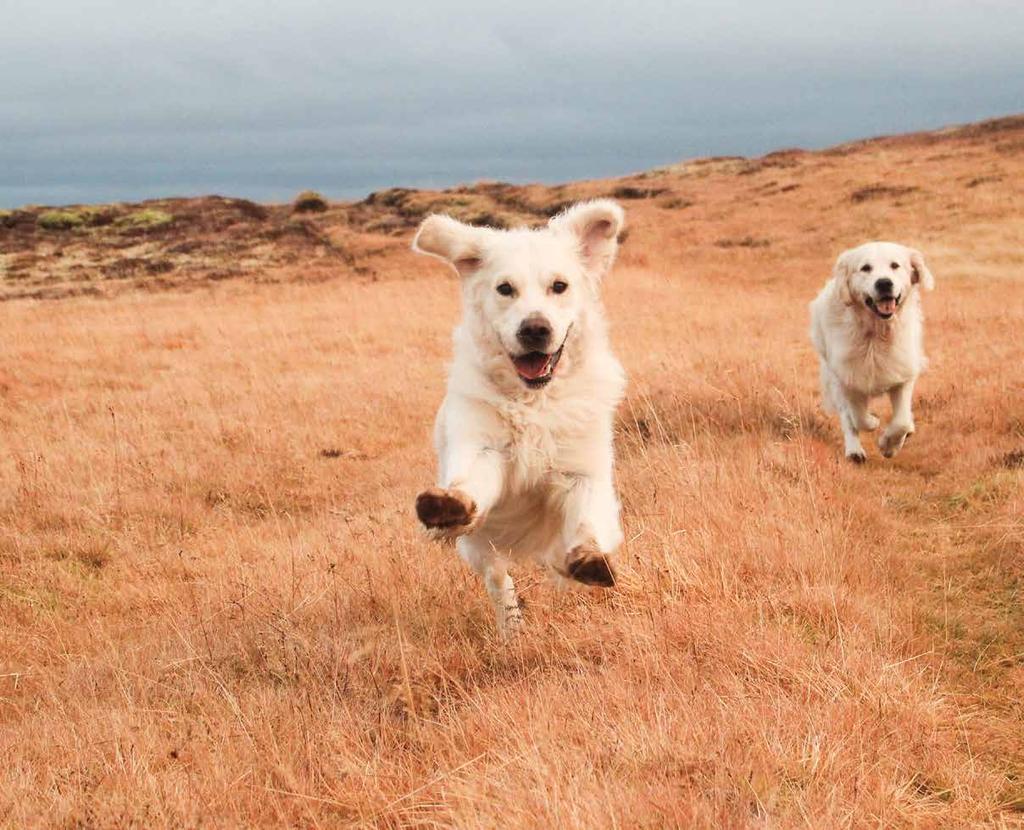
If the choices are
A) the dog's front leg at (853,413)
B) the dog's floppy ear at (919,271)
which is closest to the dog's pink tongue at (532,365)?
the dog's front leg at (853,413)

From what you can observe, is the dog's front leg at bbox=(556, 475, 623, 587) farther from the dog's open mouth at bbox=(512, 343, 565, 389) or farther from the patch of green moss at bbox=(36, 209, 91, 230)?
the patch of green moss at bbox=(36, 209, 91, 230)

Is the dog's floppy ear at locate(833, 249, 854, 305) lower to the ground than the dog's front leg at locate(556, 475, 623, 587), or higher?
higher

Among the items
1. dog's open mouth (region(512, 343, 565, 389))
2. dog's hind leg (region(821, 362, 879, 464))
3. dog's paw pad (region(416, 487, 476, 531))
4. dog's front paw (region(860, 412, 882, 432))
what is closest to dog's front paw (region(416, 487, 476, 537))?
dog's paw pad (region(416, 487, 476, 531))

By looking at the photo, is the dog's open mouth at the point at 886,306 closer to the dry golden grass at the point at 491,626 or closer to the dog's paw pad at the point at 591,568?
the dry golden grass at the point at 491,626

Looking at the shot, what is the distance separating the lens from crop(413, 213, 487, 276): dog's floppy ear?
15.4ft

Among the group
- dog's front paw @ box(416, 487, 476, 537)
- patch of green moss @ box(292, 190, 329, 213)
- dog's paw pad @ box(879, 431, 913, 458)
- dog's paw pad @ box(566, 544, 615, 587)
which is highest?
patch of green moss @ box(292, 190, 329, 213)

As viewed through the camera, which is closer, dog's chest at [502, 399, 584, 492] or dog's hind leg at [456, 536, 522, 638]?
dog's chest at [502, 399, 584, 492]

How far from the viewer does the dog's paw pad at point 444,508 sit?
353 centimetres

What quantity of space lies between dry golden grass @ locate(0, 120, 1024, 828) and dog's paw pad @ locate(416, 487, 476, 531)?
2.19 feet

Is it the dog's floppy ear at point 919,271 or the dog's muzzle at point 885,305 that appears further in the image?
the dog's floppy ear at point 919,271

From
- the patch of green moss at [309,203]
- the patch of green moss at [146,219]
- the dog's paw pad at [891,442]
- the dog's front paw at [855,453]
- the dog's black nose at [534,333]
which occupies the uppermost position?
the patch of green moss at [309,203]

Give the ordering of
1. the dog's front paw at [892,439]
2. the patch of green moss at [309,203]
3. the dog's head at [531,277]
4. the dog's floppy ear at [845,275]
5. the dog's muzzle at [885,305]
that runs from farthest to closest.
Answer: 1. the patch of green moss at [309,203]
2. the dog's floppy ear at [845,275]
3. the dog's muzzle at [885,305]
4. the dog's front paw at [892,439]
5. the dog's head at [531,277]

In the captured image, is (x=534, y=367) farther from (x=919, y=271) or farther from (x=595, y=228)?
(x=919, y=271)

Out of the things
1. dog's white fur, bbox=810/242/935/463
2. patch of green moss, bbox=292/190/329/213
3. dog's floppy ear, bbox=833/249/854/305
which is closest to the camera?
dog's white fur, bbox=810/242/935/463
